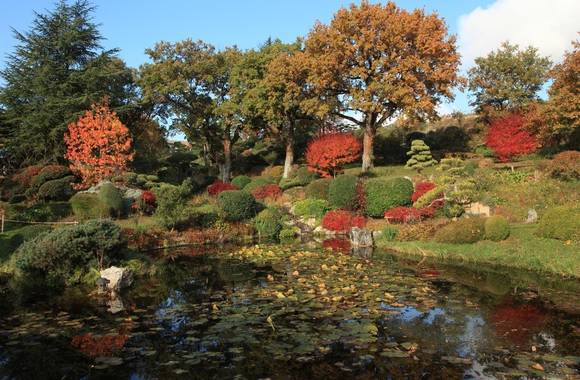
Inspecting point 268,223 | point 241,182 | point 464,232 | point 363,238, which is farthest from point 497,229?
point 241,182

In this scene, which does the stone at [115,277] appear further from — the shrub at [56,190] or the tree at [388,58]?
the tree at [388,58]

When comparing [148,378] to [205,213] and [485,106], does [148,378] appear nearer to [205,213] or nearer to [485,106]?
[205,213]

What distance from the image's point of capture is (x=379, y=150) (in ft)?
141

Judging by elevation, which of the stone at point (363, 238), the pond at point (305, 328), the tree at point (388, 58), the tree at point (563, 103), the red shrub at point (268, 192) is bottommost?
the pond at point (305, 328)

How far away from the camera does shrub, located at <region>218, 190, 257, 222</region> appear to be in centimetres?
2439

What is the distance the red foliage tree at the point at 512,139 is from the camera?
1119 inches

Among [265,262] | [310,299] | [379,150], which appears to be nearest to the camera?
[310,299]

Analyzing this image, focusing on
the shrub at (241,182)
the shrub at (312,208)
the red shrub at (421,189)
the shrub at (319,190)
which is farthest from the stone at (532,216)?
the shrub at (241,182)

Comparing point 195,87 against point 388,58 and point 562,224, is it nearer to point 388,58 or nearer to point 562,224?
point 388,58

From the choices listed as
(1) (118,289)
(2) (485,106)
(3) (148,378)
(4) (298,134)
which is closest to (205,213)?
(1) (118,289)

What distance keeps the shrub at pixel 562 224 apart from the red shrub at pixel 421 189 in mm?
7875

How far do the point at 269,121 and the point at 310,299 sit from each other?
2576 cm

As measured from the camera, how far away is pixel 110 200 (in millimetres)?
22906

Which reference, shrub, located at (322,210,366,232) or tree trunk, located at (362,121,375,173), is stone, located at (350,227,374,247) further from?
tree trunk, located at (362,121,375,173)
